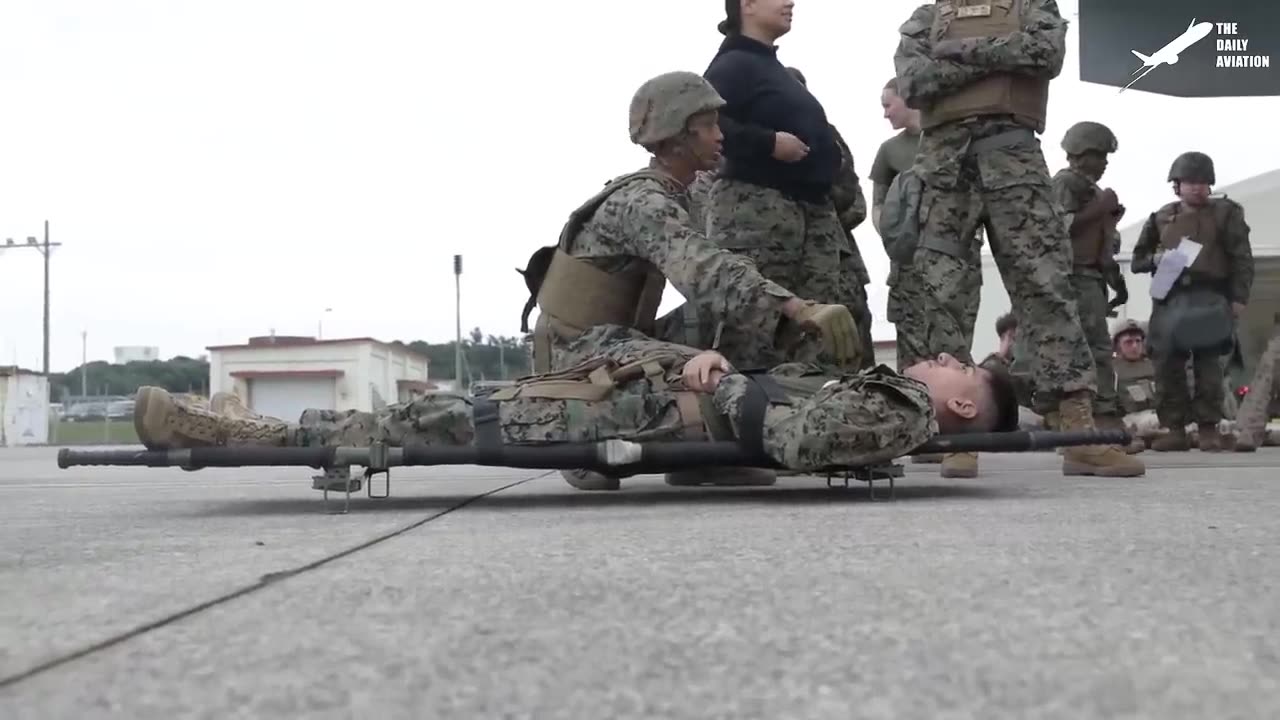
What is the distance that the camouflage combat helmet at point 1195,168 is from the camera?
6.31 metres

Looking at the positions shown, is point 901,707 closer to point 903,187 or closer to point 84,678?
point 84,678

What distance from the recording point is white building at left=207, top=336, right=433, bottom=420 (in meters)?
31.6

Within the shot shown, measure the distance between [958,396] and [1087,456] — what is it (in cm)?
93

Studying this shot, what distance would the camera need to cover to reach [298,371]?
31641mm

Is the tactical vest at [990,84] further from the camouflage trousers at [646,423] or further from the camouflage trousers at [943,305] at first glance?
the camouflage trousers at [646,423]

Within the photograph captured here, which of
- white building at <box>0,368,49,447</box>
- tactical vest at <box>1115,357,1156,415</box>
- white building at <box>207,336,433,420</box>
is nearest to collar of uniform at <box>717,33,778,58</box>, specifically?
tactical vest at <box>1115,357,1156,415</box>

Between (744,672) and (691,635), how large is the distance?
0.49 ft

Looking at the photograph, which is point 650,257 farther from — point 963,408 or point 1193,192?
point 1193,192

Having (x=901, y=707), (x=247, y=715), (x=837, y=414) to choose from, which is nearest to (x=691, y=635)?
(x=901, y=707)

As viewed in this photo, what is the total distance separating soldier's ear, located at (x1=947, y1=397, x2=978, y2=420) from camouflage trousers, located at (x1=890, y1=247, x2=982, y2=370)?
0.90 m

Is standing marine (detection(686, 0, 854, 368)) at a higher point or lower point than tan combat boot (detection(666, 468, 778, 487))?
higher

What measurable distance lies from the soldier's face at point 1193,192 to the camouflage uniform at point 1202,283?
0.10 feet

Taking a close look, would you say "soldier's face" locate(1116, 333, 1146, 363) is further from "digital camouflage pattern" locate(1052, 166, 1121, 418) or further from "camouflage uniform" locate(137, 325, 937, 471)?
"camouflage uniform" locate(137, 325, 937, 471)

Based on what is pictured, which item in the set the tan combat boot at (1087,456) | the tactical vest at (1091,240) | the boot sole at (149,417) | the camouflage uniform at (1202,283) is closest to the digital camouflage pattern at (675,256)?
the boot sole at (149,417)
